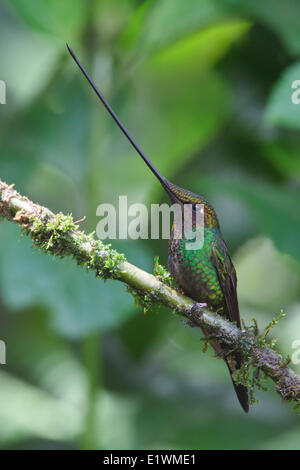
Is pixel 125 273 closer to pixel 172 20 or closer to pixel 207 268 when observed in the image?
pixel 207 268

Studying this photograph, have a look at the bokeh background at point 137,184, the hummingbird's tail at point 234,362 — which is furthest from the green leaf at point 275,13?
the hummingbird's tail at point 234,362

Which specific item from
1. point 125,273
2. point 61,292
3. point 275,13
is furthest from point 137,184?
point 125,273

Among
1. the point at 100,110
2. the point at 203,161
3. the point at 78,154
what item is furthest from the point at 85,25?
the point at 203,161

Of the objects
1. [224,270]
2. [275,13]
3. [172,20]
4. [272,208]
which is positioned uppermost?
[275,13]

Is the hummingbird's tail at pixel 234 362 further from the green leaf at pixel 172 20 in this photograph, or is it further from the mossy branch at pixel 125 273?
the green leaf at pixel 172 20

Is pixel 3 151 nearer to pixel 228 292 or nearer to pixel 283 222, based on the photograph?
pixel 283 222
